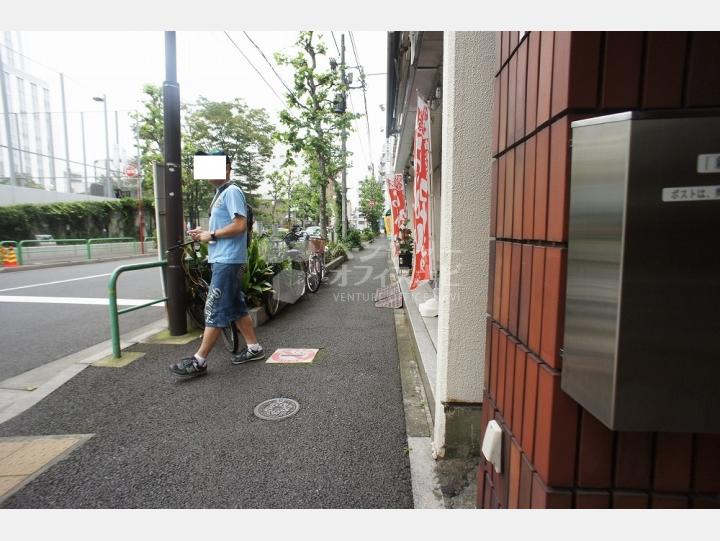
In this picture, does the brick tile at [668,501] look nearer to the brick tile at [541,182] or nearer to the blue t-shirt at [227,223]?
the brick tile at [541,182]

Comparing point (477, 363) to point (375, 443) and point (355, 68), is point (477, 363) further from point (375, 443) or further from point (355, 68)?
point (355, 68)

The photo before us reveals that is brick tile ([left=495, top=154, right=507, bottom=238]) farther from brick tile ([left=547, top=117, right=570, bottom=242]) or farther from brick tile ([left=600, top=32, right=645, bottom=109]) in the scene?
brick tile ([left=600, top=32, right=645, bottom=109])

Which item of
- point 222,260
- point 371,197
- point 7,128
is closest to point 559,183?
point 222,260

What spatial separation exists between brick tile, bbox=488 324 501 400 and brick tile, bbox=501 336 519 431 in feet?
0.43

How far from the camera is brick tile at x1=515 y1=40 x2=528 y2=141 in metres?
1.46

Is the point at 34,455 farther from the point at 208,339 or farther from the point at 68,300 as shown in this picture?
the point at 68,300

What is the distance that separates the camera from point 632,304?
1029mm

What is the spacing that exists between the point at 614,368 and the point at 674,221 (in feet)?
1.39

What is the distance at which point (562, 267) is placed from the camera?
122 cm

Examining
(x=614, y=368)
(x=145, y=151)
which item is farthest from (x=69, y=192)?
(x=614, y=368)

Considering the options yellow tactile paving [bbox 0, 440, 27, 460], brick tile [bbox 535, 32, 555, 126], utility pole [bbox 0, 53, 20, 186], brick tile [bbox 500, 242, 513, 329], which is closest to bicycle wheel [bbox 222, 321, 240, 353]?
yellow tactile paving [bbox 0, 440, 27, 460]

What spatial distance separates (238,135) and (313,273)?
22436 mm

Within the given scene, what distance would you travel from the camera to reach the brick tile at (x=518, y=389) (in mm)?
1498

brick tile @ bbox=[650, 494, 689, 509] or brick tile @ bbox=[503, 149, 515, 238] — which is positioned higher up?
brick tile @ bbox=[503, 149, 515, 238]
